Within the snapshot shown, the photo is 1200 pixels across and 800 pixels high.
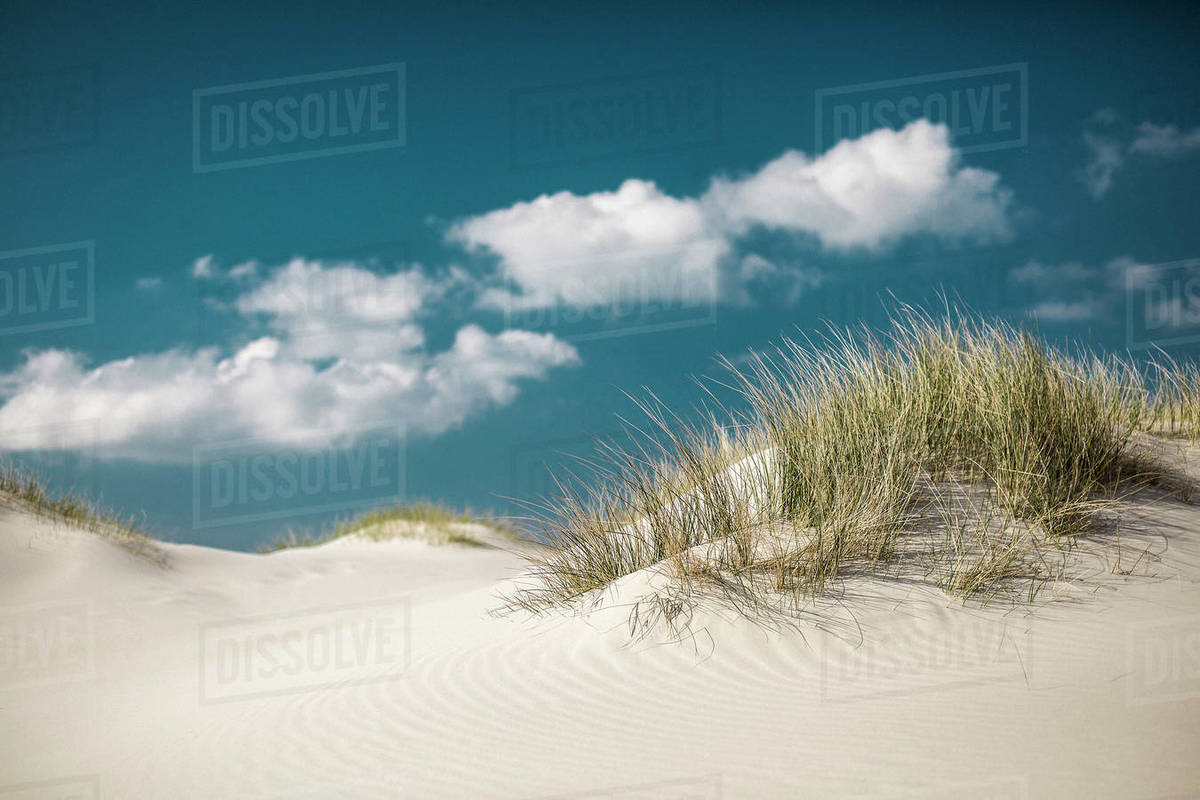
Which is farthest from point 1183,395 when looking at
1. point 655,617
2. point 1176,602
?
point 655,617

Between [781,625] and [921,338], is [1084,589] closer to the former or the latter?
[781,625]

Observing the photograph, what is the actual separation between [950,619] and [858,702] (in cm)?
81

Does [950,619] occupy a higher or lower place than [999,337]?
lower

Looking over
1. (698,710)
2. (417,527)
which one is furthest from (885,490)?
(417,527)

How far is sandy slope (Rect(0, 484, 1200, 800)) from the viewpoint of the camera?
2.66 meters

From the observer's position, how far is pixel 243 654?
5605 millimetres

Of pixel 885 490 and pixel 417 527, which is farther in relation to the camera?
pixel 417 527

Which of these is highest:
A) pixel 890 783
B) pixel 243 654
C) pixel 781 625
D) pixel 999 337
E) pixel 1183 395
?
pixel 999 337

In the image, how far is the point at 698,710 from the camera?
310cm

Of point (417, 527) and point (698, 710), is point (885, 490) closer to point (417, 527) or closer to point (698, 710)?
point (698, 710)

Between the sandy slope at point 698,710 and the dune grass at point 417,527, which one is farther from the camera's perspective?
the dune grass at point 417,527

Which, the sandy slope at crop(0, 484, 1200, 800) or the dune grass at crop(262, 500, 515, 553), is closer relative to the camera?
the sandy slope at crop(0, 484, 1200, 800)

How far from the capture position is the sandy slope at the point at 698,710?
2.66 metres

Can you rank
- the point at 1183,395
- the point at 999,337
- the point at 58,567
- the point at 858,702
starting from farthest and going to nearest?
the point at 58,567 → the point at 1183,395 → the point at 999,337 → the point at 858,702
